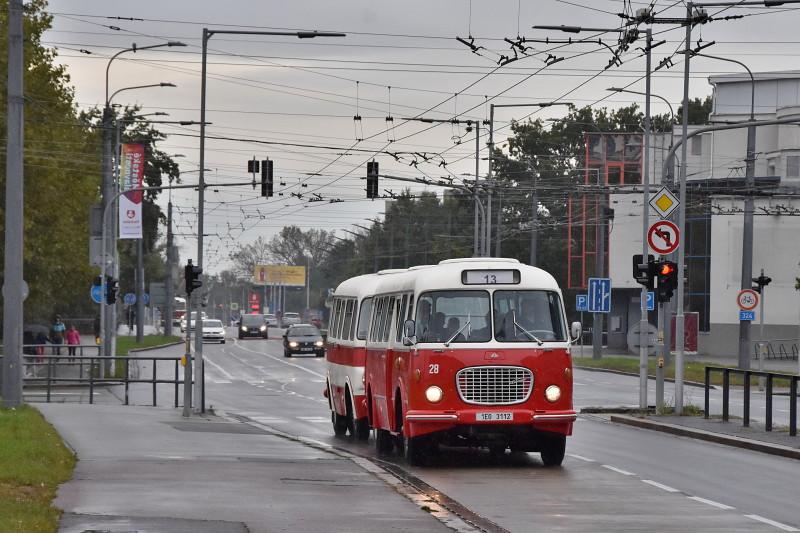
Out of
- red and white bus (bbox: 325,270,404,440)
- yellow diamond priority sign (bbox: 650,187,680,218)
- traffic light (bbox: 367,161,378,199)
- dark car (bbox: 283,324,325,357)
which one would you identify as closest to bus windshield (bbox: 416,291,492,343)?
red and white bus (bbox: 325,270,404,440)

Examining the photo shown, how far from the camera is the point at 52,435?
21859 mm

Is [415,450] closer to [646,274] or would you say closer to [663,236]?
[663,236]

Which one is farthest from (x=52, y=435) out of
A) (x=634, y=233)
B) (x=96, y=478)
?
(x=634, y=233)

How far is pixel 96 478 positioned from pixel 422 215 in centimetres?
12426

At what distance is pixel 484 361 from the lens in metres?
20.2

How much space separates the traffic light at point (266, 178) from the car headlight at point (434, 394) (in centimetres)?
2387

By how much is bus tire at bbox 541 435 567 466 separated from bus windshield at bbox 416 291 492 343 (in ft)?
5.04

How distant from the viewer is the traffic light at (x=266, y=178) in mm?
43594

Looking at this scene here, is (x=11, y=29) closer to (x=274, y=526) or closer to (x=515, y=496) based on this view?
(x=515, y=496)

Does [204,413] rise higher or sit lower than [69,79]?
lower

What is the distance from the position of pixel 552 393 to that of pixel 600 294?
37.2 metres

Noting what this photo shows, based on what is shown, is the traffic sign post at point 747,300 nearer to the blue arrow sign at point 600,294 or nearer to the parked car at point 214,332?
the blue arrow sign at point 600,294

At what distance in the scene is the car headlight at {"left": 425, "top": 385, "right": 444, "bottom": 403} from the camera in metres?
20.2

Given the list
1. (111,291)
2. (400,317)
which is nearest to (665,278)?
(400,317)
